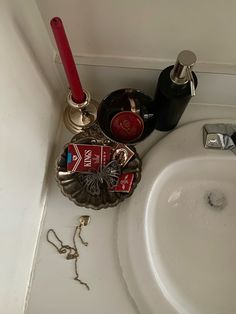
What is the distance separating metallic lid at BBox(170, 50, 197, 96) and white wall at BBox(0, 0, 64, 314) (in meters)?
0.26

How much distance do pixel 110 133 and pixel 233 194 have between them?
1.10ft

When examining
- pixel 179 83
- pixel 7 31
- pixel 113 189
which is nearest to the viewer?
pixel 7 31

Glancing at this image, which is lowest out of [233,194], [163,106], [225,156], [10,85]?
[233,194]

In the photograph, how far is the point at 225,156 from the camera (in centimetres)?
74

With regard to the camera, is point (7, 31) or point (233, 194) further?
point (233, 194)

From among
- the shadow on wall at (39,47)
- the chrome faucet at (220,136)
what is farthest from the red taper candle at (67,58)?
the chrome faucet at (220,136)

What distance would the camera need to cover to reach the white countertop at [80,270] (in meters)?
0.68

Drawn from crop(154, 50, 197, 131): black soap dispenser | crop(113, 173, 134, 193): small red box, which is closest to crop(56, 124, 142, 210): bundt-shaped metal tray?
crop(113, 173, 134, 193): small red box

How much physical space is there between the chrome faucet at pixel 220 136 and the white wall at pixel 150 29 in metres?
0.14

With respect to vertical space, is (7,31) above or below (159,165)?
above

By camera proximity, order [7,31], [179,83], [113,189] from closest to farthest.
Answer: [7,31] → [179,83] → [113,189]

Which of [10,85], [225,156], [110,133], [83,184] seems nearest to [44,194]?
[83,184]

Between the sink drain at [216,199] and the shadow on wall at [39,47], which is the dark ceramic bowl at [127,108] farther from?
the sink drain at [216,199]

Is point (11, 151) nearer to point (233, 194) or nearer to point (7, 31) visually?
point (7, 31)
